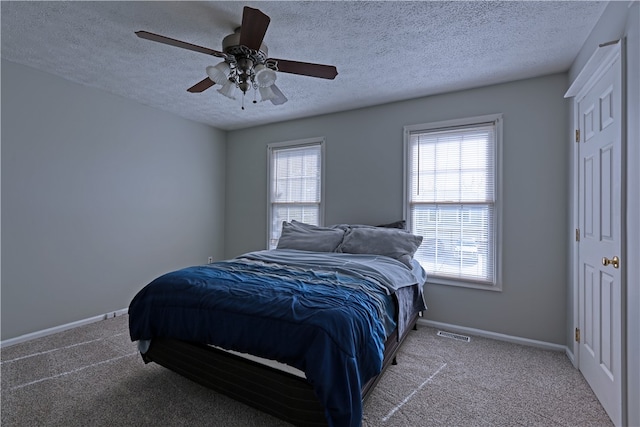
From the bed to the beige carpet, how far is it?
187mm

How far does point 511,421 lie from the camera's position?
184cm

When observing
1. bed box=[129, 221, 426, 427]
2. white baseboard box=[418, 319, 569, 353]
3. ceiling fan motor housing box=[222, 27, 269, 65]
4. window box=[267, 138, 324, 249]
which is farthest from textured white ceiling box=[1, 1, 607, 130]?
white baseboard box=[418, 319, 569, 353]

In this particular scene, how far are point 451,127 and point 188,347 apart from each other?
322 centimetres

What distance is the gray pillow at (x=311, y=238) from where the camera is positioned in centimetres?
334

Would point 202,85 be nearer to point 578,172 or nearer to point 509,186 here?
point 509,186

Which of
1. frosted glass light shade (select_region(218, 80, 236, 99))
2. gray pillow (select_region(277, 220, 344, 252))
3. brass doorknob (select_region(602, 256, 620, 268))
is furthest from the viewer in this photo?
gray pillow (select_region(277, 220, 344, 252))

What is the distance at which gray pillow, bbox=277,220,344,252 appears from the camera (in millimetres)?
3340

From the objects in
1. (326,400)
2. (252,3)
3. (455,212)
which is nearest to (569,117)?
(455,212)

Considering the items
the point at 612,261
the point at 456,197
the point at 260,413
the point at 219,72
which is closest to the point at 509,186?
the point at 456,197

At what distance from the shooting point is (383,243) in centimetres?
304

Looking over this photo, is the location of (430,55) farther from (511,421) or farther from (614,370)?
(511,421)

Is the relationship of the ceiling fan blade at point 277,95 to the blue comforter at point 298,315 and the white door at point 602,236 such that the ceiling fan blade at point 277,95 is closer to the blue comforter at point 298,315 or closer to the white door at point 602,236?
the blue comforter at point 298,315

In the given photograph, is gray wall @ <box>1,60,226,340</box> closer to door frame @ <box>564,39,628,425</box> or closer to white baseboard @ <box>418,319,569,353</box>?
white baseboard @ <box>418,319,569,353</box>

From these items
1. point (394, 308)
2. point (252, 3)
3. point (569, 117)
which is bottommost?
point (394, 308)
